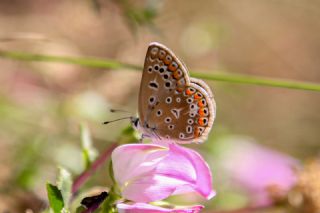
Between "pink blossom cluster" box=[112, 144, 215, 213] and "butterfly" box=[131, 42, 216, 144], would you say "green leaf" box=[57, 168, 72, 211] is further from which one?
"butterfly" box=[131, 42, 216, 144]

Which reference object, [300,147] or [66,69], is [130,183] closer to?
[66,69]

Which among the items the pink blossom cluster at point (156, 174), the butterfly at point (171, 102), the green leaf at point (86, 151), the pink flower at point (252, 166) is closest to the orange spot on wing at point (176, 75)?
the butterfly at point (171, 102)

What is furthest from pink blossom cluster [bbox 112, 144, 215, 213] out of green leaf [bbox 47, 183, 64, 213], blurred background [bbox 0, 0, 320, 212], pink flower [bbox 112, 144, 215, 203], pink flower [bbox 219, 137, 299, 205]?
pink flower [bbox 219, 137, 299, 205]

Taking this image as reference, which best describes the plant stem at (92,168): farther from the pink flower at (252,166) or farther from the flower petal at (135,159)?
the pink flower at (252,166)

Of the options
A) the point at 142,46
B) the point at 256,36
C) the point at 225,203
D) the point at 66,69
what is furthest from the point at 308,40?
the point at 225,203

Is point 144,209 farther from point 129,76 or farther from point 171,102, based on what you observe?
point 129,76

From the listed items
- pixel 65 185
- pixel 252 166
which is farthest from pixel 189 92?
pixel 252 166

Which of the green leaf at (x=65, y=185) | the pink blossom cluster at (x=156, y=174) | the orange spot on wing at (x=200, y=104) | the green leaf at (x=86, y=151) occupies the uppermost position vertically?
the orange spot on wing at (x=200, y=104)
